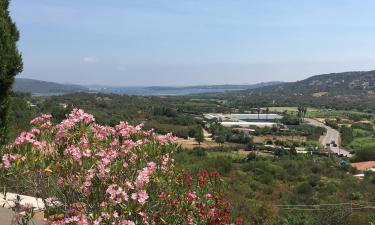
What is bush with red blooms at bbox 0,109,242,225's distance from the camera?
3.56m

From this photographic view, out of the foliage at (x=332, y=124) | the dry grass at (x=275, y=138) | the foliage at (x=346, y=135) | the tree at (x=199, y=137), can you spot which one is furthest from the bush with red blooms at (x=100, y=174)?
the foliage at (x=332, y=124)

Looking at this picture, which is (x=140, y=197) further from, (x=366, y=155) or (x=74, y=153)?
(x=366, y=155)

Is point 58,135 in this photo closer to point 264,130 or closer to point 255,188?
point 255,188

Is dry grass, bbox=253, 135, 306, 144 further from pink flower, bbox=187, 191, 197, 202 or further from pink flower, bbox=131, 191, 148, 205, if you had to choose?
pink flower, bbox=131, 191, 148, 205

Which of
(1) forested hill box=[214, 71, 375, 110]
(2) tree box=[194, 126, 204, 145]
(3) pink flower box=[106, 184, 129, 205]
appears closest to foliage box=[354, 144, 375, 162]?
(2) tree box=[194, 126, 204, 145]

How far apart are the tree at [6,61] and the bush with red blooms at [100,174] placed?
3282 mm

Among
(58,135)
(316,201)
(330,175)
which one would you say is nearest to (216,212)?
(58,135)

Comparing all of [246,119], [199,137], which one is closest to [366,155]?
[199,137]

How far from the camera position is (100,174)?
359cm

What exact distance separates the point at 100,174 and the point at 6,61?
14.4ft

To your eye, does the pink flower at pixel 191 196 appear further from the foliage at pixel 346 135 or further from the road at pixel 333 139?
the foliage at pixel 346 135

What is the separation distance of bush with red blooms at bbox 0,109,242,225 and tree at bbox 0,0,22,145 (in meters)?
3.28

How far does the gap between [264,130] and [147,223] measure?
85326mm

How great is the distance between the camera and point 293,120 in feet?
337
